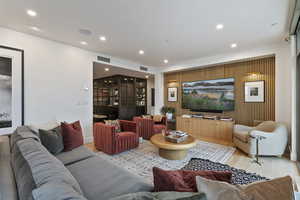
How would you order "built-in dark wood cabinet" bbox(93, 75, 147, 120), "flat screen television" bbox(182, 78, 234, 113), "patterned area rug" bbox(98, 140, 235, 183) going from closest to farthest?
"patterned area rug" bbox(98, 140, 235, 183) < "flat screen television" bbox(182, 78, 234, 113) < "built-in dark wood cabinet" bbox(93, 75, 147, 120)

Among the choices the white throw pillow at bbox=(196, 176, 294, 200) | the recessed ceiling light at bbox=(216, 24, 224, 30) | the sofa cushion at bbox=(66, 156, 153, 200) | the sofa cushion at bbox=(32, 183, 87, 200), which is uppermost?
the recessed ceiling light at bbox=(216, 24, 224, 30)

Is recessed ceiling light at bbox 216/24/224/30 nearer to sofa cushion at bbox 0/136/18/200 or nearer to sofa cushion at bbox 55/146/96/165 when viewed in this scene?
sofa cushion at bbox 55/146/96/165

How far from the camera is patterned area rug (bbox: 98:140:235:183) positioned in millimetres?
2668

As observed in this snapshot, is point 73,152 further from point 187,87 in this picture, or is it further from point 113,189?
point 187,87

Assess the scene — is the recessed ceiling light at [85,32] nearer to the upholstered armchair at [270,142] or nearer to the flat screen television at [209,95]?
the flat screen television at [209,95]

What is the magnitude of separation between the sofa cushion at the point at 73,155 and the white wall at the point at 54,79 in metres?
1.73

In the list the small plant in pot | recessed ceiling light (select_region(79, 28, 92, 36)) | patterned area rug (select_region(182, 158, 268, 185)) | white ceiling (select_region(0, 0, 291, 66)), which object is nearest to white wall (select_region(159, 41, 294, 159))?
white ceiling (select_region(0, 0, 291, 66))

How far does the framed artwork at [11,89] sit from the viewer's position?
2.81 meters

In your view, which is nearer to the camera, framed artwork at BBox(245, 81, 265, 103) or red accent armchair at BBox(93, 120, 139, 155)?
red accent armchair at BBox(93, 120, 139, 155)

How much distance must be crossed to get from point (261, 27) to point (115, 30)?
3030 mm

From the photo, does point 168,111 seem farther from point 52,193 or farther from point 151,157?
point 52,193

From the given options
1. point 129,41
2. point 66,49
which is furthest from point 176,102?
point 66,49

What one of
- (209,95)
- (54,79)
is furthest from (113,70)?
(209,95)

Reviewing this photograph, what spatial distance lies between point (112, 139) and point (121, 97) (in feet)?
12.4
